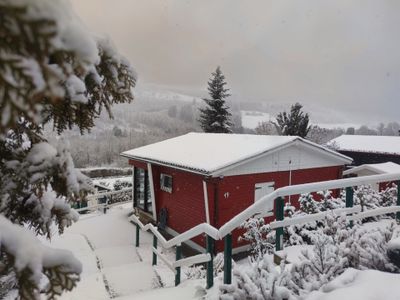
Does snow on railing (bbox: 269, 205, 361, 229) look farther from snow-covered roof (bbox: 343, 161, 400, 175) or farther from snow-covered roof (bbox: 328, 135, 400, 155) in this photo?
snow-covered roof (bbox: 328, 135, 400, 155)

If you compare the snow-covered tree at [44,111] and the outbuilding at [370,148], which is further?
the outbuilding at [370,148]

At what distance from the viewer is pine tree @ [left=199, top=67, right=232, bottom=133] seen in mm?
31828

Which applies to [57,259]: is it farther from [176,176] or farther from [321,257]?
[176,176]

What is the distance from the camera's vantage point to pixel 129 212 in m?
18.1

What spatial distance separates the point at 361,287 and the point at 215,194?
26.6 ft

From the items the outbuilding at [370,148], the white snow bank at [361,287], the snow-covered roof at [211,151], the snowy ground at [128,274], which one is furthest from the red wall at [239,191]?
the outbuilding at [370,148]

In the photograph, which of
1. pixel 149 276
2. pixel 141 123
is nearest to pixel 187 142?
pixel 149 276

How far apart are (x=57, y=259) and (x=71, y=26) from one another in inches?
45.4

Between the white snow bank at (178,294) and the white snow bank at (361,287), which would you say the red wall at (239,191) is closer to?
the white snow bank at (178,294)

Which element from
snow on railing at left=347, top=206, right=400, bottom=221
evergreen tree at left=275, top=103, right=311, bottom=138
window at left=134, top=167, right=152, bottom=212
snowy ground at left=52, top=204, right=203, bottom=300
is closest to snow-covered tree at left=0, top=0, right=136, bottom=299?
snowy ground at left=52, top=204, right=203, bottom=300

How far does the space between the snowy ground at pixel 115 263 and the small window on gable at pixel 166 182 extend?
6.78 feet

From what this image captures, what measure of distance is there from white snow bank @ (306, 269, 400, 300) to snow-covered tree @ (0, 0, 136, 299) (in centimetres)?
245

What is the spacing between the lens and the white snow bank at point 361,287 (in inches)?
123

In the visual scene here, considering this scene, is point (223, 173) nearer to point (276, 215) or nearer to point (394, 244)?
point (276, 215)
